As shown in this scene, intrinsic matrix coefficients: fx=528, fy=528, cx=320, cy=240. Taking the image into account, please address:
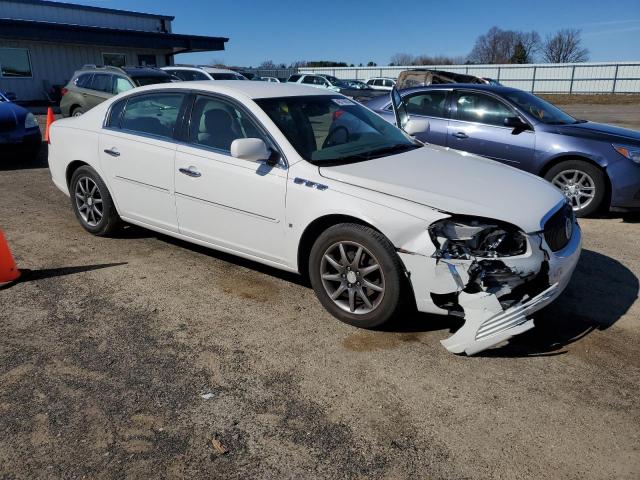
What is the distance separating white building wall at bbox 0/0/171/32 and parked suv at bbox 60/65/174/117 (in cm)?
1501

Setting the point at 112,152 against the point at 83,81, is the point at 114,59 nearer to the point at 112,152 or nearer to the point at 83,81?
the point at 83,81

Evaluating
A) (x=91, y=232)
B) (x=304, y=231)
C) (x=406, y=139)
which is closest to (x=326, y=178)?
(x=304, y=231)

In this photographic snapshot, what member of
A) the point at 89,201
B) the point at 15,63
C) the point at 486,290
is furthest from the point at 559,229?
the point at 15,63

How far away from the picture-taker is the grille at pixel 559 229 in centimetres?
350

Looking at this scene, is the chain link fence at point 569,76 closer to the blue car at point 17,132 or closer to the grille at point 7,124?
the blue car at point 17,132

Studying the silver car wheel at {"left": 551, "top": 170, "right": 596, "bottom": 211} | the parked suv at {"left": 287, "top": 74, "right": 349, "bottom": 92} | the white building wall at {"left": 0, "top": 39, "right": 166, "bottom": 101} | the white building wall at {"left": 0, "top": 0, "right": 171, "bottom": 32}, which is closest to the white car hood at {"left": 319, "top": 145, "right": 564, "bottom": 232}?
the silver car wheel at {"left": 551, "top": 170, "right": 596, "bottom": 211}

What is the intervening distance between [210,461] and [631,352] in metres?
2.78

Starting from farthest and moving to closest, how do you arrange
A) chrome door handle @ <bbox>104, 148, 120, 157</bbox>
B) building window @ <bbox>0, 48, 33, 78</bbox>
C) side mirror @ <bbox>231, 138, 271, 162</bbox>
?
1. building window @ <bbox>0, 48, 33, 78</bbox>
2. chrome door handle @ <bbox>104, 148, 120, 157</bbox>
3. side mirror @ <bbox>231, 138, 271, 162</bbox>

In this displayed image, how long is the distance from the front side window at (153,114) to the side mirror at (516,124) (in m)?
4.41

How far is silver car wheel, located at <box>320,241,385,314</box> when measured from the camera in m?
3.59

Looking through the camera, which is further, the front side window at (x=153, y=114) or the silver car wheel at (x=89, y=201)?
the silver car wheel at (x=89, y=201)

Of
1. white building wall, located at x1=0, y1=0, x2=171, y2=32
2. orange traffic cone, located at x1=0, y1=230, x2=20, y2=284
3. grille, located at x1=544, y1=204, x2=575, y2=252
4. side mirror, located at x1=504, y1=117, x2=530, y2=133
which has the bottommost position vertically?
orange traffic cone, located at x1=0, y1=230, x2=20, y2=284

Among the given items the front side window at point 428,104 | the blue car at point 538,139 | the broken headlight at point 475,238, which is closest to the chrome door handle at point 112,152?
the broken headlight at point 475,238

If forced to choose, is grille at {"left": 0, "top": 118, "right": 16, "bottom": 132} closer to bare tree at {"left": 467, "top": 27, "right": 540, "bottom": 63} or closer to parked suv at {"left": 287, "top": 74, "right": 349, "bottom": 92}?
parked suv at {"left": 287, "top": 74, "right": 349, "bottom": 92}
